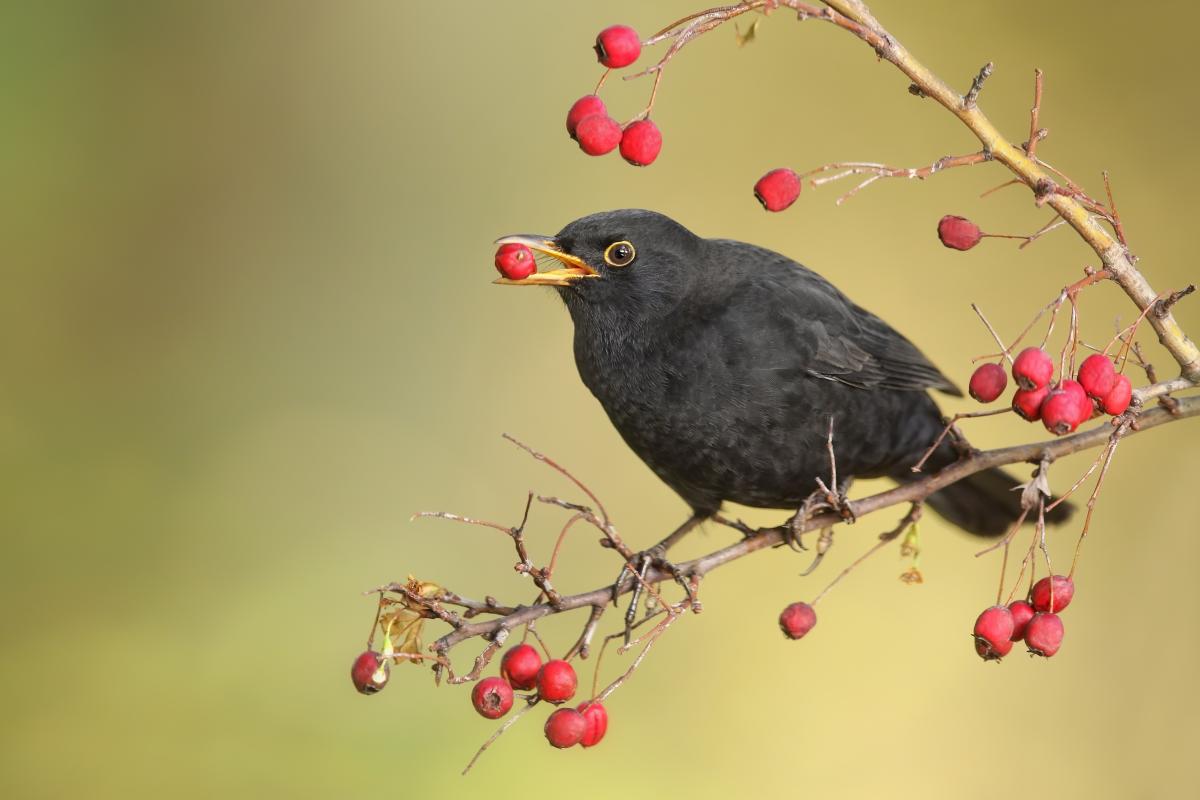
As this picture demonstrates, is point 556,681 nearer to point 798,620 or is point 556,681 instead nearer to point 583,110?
point 798,620

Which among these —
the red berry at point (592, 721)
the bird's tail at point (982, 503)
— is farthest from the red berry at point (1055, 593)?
the bird's tail at point (982, 503)

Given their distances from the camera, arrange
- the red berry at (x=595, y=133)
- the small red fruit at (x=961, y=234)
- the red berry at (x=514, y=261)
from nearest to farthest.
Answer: the red berry at (x=595, y=133) < the small red fruit at (x=961, y=234) < the red berry at (x=514, y=261)

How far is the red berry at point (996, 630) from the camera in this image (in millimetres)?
2301

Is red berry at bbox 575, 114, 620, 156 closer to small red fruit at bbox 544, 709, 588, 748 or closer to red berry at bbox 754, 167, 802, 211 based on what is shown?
red berry at bbox 754, 167, 802, 211

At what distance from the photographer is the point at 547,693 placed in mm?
2271

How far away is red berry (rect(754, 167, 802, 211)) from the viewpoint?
2.26m

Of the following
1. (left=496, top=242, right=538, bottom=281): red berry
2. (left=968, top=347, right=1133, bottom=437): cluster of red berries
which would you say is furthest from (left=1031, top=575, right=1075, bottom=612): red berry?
(left=496, top=242, right=538, bottom=281): red berry

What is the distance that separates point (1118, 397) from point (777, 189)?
0.68 metres

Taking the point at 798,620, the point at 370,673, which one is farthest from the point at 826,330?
the point at 370,673

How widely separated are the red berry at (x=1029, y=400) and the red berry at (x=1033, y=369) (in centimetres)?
1

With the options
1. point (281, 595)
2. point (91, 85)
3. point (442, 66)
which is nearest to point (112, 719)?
point (281, 595)

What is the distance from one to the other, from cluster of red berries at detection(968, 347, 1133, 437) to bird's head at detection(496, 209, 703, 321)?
139 cm

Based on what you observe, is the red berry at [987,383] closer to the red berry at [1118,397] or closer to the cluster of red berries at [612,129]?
the red berry at [1118,397]

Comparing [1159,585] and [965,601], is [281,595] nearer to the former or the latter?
[965,601]
